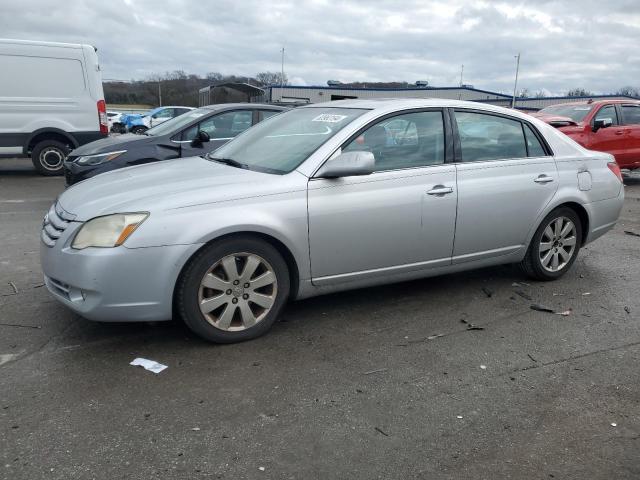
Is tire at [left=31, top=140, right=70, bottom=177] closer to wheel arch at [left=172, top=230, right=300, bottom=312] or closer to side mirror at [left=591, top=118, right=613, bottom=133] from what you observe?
wheel arch at [left=172, top=230, right=300, bottom=312]

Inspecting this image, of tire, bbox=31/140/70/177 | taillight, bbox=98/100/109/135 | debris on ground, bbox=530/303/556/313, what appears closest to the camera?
debris on ground, bbox=530/303/556/313

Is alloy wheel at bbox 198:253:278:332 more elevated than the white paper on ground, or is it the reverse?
alloy wheel at bbox 198:253:278:332

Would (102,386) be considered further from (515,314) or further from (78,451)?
(515,314)

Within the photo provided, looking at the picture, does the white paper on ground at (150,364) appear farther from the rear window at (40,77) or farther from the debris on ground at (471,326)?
the rear window at (40,77)

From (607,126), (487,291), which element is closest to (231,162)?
(487,291)

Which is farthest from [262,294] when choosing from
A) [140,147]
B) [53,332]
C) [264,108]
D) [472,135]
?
[264,108]

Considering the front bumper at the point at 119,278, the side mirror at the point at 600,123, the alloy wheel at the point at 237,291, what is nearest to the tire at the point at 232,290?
the alloy wheel at the point at 237,291

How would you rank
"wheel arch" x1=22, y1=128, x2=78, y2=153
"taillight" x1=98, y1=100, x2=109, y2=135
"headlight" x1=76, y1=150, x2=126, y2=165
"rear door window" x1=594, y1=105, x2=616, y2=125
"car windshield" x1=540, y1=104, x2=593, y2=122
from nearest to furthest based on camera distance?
"headlight" x1=76, y1=150, x2=126, y2=165
"wheel arch" x1=22, y1=128, x2=78, y2=153
"taillight" x1=98, y1=100, x2=109, y2=135
"rear door window" x1=594, y1=105, x2=616, y2=125
"car windshield" x1=540, y1=104, x2=593, y2=122

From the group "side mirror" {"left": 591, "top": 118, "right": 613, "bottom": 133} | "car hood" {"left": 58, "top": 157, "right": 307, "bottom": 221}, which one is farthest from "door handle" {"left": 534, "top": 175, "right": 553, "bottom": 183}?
"side mirror" {"left": 591, "top": 118, "right": 613, "bottom": 133}

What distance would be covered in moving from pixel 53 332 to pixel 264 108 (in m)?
5.66

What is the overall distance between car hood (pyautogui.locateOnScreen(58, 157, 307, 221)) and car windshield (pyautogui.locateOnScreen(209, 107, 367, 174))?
0.19m

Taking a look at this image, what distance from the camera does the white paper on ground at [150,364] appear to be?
11.0ft

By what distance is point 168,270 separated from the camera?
340cm

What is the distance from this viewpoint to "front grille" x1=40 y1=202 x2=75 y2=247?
3.55 meters
